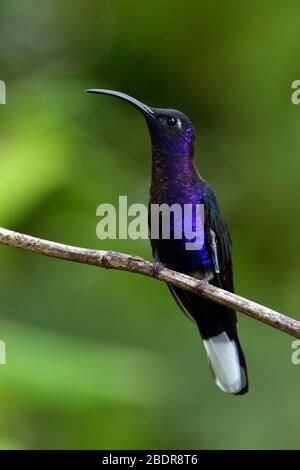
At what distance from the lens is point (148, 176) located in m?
5.98

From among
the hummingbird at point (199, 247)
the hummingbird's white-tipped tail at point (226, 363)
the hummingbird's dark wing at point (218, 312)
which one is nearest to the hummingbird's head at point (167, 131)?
the hummingbird at point (199, 247)

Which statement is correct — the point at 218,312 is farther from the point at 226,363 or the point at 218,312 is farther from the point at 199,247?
the point at 199,247

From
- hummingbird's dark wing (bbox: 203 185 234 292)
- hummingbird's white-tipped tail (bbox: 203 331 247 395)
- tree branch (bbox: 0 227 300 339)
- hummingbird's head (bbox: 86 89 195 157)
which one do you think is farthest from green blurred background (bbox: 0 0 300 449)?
tree branch (bbox: 0 227 300 339)

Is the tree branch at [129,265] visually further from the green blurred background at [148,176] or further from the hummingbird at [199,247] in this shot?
the green blurred background at [148,176]

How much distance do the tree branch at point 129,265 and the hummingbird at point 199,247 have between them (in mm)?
433

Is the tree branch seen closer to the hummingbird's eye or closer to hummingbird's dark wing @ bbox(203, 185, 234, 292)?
hummingbird's dark wing @ bbox(203, 185, 234, 292)

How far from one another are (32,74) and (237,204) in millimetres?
1855

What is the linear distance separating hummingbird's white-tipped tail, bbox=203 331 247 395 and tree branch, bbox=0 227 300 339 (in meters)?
0.93

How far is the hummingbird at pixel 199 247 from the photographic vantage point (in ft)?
12.0

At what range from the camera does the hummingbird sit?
12.0 ft

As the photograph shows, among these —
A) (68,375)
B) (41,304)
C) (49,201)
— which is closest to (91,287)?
(41,304)

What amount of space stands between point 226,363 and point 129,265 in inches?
45.1

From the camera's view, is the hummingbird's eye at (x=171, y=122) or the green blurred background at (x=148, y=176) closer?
the hummingbird's eye at (x=171, y=122)
